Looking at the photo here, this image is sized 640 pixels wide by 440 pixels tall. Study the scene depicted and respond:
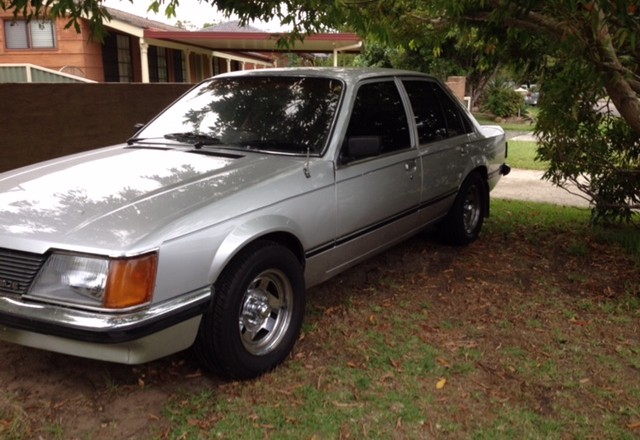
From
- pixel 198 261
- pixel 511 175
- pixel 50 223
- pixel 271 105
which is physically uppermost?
pixel 271 105

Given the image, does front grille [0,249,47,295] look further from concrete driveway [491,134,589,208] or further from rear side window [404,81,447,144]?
concrete driveway [491,134,589,208]

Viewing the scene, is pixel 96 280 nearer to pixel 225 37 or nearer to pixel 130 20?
pixel 225 37

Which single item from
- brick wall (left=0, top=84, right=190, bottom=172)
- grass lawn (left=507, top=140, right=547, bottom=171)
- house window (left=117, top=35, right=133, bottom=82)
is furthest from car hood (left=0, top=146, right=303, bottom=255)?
house window (left=117, top=35, right=133, bottom=82)

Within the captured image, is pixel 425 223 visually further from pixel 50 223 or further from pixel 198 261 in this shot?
pixel 50 223

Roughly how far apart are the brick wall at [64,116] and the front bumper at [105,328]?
4371 mm

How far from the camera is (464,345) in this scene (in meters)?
4.04

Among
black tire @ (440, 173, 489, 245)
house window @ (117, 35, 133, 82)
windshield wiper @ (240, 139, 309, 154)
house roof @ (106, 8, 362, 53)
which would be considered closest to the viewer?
windshield wiper @ (240, 139, 309, 154)

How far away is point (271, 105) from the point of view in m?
4.43

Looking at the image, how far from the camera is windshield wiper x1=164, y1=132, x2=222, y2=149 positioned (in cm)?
427

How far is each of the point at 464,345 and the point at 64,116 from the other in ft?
18.0

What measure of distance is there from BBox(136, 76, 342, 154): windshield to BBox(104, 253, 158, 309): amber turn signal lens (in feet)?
5.00

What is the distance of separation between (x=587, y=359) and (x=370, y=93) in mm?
2421

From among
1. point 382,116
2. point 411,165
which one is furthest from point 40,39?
point 411,165

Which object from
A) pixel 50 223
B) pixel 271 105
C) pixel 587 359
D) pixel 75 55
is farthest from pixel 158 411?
pixel 75 55
